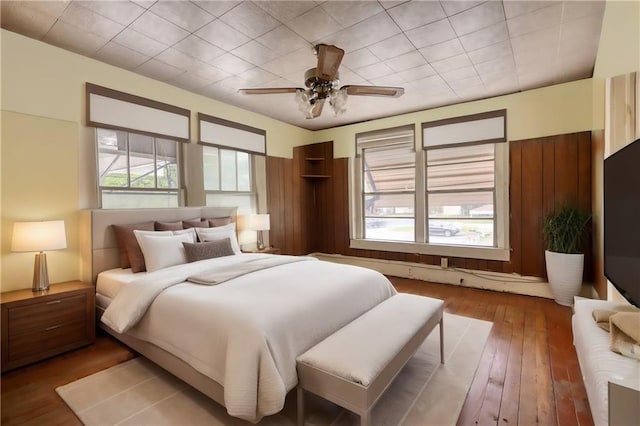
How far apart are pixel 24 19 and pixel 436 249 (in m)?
5.34

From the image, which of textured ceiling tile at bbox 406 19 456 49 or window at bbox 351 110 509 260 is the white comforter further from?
window at bbox 351 110 509 260

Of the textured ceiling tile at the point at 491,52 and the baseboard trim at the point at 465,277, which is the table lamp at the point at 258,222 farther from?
the textured ceiling tile at the point at 491,52

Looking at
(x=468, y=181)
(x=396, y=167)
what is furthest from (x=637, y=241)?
(x=396, y=167)

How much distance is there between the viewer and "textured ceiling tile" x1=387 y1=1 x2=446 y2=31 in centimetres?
230

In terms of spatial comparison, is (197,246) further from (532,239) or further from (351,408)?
(532,239)

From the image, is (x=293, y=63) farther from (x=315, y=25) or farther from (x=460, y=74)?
(x=460, y=74)

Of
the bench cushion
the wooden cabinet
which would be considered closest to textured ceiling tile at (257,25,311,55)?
the bench cushion

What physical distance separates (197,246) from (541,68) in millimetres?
4325

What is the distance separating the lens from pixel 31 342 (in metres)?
2.41

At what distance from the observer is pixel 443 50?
2.97 m

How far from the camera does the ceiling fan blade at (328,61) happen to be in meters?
2.22

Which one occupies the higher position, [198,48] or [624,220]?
[198,48]

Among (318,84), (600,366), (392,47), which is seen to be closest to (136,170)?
(318,84)

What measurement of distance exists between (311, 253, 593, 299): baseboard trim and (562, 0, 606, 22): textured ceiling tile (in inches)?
120
